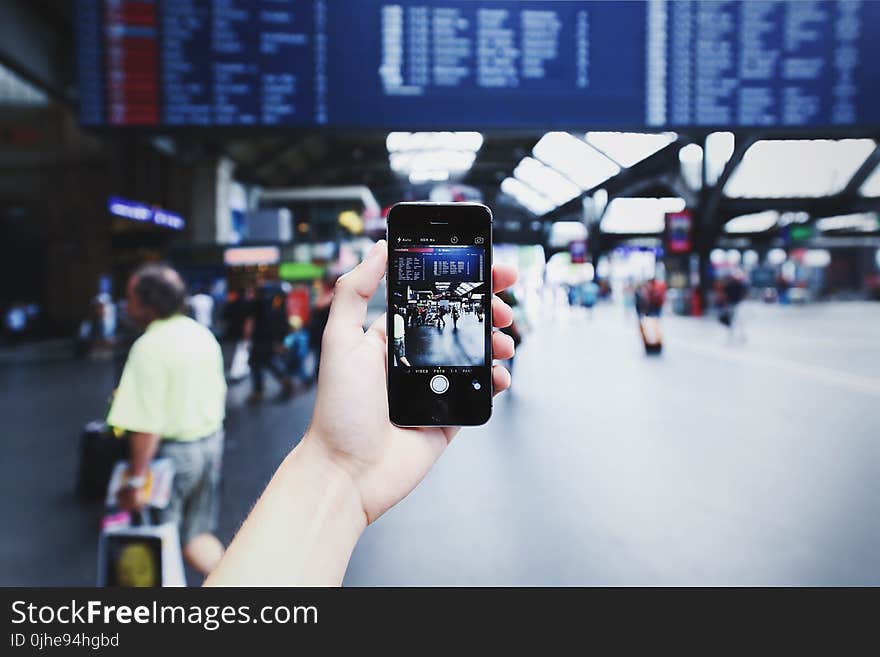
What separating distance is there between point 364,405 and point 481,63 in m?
1.64

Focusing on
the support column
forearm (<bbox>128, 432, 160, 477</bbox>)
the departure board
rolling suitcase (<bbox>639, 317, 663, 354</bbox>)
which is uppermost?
the support column

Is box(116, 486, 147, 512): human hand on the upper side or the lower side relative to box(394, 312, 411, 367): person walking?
lower

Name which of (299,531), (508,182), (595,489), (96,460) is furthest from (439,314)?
(96,460)

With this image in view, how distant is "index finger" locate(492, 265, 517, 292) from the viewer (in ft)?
3.32

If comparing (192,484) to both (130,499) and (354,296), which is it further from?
(354,296)

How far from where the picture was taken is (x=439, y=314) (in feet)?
3.35

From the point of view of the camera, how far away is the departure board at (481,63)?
2172 mm

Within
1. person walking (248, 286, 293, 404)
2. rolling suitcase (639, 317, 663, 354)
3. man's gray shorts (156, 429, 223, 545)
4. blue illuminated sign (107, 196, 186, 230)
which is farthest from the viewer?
rolling suitcase (639, 317, 663, 354)

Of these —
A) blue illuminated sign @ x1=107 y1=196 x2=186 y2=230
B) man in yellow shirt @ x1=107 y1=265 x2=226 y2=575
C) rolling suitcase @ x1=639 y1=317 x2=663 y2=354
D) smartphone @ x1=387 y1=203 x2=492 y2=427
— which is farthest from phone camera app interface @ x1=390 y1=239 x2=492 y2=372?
rolling suitcase @ x1=639 y1=317 x2=663 y2=354

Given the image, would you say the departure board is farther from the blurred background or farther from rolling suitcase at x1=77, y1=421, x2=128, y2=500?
rolling suitcase at x1=77, y1=421, x2=128, y2=500

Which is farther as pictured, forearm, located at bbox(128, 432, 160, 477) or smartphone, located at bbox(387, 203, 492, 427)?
forearm, located at bbox(128, 432, 160, 477)

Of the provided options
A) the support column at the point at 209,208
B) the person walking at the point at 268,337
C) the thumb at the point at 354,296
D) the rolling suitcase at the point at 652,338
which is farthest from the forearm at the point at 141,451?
the support column at the point at 209,208
